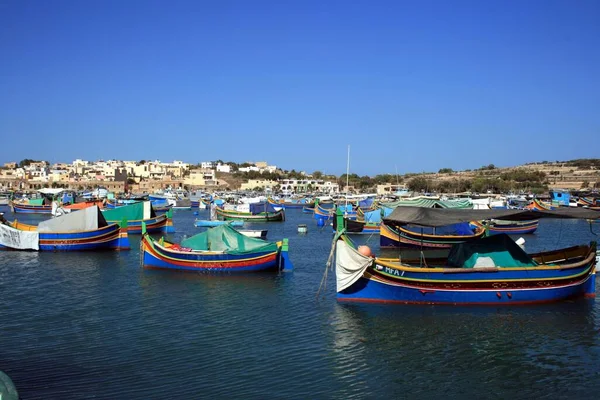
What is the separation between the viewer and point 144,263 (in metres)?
27.4

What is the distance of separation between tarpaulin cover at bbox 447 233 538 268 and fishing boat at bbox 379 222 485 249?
48.8 ft

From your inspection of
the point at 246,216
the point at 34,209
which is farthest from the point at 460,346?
the point at 34,209

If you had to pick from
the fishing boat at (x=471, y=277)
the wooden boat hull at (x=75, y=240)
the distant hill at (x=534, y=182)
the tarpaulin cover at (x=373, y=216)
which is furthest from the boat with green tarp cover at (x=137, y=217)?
the distant hill at (x=534, y=182)

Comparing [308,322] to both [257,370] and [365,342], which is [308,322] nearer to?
[365,342]

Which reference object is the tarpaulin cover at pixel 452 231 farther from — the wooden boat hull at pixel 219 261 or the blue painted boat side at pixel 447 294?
the blue painted boat side at pixel 447 294

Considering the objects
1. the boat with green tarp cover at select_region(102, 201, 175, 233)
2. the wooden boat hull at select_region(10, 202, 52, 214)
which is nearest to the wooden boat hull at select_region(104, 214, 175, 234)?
the boat with green tarp cover at select_region(102, 201, 175, 233)

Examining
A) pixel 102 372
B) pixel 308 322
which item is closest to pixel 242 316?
pixel 308 322

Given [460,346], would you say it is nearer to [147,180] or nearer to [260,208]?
[260,208]

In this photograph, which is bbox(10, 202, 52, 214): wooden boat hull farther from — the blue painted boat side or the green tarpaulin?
the blue painted boat side

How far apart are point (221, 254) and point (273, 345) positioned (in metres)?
9.77

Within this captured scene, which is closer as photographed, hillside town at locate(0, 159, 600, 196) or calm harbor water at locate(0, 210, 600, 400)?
calm harbor water at locate(0, 210, 600, 400)

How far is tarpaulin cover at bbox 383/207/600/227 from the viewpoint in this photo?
20078 mm

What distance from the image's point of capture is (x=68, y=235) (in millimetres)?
33125

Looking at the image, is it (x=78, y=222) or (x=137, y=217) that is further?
(x=137, y=217)
